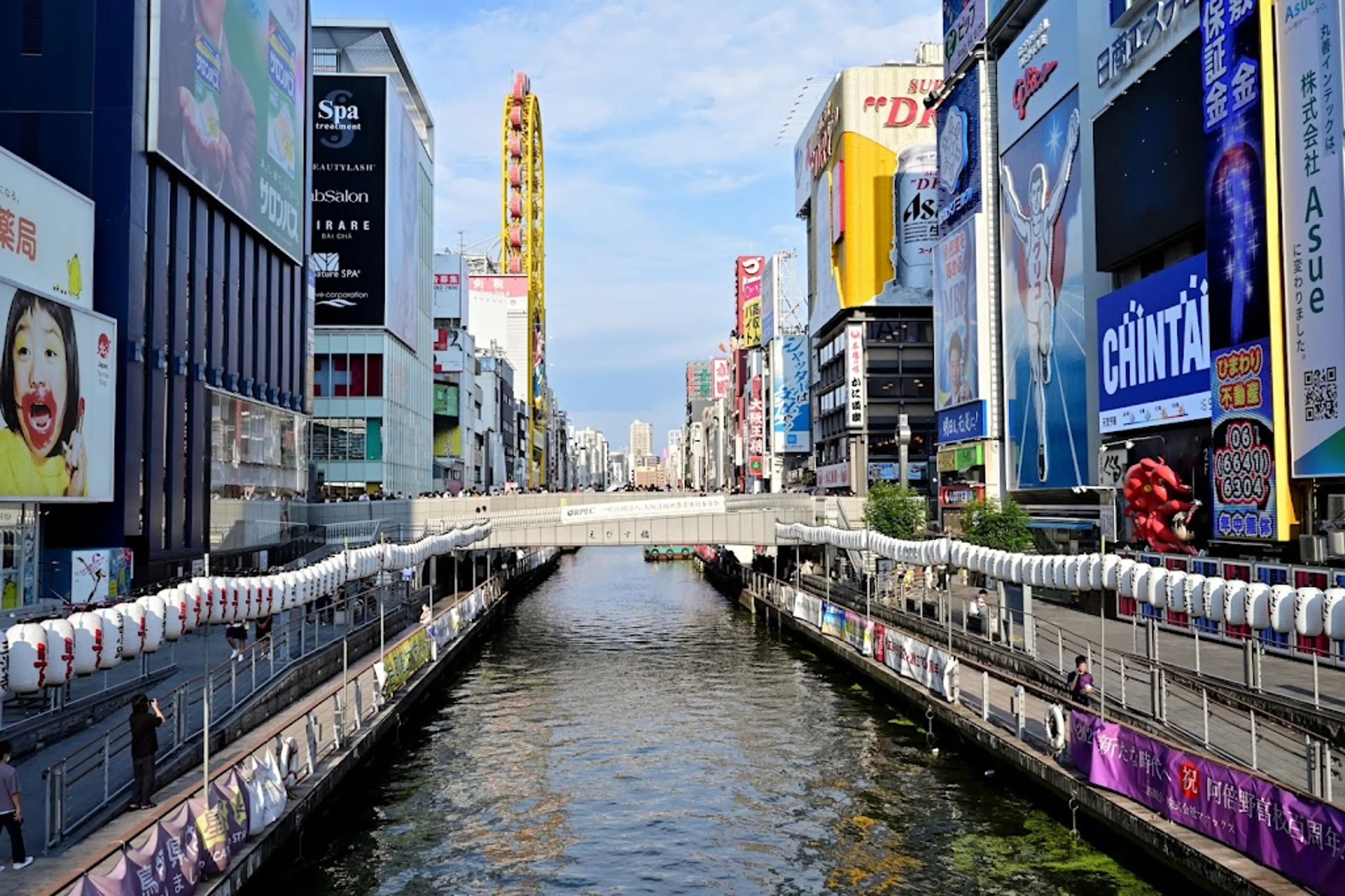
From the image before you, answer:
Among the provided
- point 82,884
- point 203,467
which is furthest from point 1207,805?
point 203,467

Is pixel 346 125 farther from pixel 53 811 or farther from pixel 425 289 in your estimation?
pixel 53 811

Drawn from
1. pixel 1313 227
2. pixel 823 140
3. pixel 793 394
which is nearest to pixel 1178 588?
pixel 1313 227

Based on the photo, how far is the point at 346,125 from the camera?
92062 millimetres

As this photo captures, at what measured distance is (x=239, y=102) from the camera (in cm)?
5291

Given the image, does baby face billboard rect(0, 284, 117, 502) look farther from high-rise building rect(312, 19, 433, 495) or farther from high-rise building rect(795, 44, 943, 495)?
high-rise building rect(795, 44, 943, 495)

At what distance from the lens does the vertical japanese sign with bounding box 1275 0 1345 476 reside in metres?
32.9

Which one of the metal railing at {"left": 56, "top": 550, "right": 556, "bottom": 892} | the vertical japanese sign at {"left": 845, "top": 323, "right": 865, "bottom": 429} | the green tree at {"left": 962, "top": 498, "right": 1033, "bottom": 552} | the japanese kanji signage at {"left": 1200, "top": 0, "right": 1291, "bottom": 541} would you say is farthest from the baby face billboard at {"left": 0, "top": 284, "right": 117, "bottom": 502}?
the vertical japanese sign at {"left": 845, "top": 323, "right": 865, "bottom": 429}

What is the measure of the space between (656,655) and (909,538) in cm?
1714

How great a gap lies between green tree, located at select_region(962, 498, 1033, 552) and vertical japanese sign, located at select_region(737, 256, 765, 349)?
360 ft

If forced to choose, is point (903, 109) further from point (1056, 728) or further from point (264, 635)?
point (1056, 728)

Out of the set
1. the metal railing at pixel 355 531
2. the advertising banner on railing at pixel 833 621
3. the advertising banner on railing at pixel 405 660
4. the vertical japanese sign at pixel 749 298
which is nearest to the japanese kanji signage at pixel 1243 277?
the advertising banner on railing at pixel 833 621

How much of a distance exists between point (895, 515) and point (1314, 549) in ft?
93.7

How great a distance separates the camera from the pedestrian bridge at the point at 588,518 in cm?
6291

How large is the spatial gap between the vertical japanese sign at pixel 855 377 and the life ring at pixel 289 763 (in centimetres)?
8221
